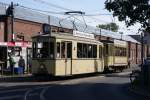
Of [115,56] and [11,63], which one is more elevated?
[115,56]

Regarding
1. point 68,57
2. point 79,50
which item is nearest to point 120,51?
point 79,50

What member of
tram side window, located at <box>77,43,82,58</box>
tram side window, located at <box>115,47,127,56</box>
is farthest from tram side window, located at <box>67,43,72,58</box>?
tram side window, located at <box>115,47,127,56</box>

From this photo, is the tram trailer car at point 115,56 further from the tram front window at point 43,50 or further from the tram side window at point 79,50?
the tram front window at point 43,50

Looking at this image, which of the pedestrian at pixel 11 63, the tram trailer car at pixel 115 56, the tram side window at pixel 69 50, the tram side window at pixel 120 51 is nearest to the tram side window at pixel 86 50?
the tram side window at pixel 69 50

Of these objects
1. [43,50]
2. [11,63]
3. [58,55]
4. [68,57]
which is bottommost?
[11,63]

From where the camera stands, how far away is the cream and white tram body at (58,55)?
30.5 meters

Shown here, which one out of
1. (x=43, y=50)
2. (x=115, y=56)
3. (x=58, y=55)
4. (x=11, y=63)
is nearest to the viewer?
(x=58, y=55)

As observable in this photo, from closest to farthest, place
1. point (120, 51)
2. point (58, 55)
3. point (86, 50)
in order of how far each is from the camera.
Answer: point (58, 55)
point (86, 50)
point (120, 51)

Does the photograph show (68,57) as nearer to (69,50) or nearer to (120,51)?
(69,50)

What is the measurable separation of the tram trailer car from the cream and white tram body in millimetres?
8018

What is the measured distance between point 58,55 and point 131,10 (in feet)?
22.1

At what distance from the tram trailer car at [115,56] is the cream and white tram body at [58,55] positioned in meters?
8.02

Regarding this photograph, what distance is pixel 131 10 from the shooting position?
26.2 m

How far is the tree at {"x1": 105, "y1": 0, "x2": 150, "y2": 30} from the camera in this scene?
25.9 meters
